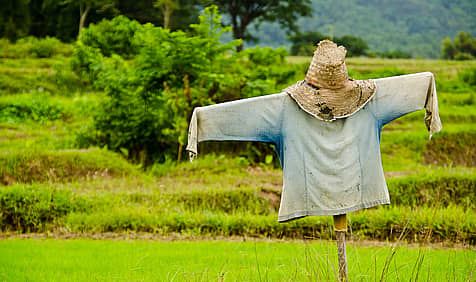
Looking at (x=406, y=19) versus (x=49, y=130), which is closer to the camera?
(x=49, y=130)

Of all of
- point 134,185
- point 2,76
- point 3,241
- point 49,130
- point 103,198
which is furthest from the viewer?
point 2,76

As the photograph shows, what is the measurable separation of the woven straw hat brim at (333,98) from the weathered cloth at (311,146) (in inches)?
1.9

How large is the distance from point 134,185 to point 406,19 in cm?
5360

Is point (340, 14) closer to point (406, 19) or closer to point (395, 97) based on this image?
point (406, 19)

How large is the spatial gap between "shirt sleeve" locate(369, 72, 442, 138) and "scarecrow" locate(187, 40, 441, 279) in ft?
0.09

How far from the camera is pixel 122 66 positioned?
11664 mm

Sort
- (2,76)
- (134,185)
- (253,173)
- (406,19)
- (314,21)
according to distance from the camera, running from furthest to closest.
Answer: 1. (406,19)
2. (314,21)
3. (2,76)
4. (253,173)
5. (134,185)

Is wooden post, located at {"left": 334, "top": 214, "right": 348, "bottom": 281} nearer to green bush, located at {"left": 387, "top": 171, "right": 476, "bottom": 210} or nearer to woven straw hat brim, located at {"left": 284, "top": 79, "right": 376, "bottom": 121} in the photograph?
woven straw hat brim, located at {"left": 284, "top": 79, "right": 376, "bottom": 121}

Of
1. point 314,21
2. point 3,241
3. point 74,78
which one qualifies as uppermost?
point 314,21

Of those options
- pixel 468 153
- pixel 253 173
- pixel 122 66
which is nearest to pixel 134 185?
pixel 253 173

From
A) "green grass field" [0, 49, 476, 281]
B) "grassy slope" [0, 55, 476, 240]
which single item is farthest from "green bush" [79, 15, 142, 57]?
"green grass field" [0, 49, 476, 281]

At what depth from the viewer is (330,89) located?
11.6 ft

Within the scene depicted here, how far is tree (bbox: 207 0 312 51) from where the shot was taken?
2836 centimetres

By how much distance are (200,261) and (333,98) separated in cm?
244
